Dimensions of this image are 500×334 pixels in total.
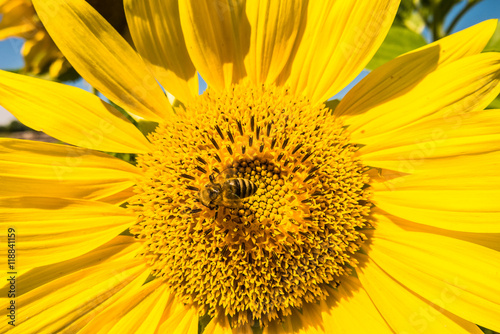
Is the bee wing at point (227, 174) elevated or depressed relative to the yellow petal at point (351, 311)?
elevated

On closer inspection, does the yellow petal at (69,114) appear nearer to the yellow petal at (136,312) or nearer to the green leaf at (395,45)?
the yellow petal at (136,312)

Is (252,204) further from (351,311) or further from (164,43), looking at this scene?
(164,43)

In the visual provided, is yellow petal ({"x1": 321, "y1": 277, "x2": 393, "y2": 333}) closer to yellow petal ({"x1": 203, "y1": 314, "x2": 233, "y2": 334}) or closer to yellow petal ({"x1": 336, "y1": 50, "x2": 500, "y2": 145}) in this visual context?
yellow petal ({"x1": 203, "y1": 314, "x2": 233, "y2": 334})

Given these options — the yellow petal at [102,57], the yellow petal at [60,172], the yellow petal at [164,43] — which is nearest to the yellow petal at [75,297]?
the yellow petal at [60,172]

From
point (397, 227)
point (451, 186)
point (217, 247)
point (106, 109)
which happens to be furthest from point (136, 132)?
point (451, 186)

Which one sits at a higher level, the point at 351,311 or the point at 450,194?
the point at 450,194

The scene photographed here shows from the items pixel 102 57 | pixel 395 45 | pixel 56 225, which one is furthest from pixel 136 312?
pixel 395 45

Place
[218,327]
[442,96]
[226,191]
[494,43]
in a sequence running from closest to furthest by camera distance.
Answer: [226,191]
[442,96]
[218,327]
[494,43]
